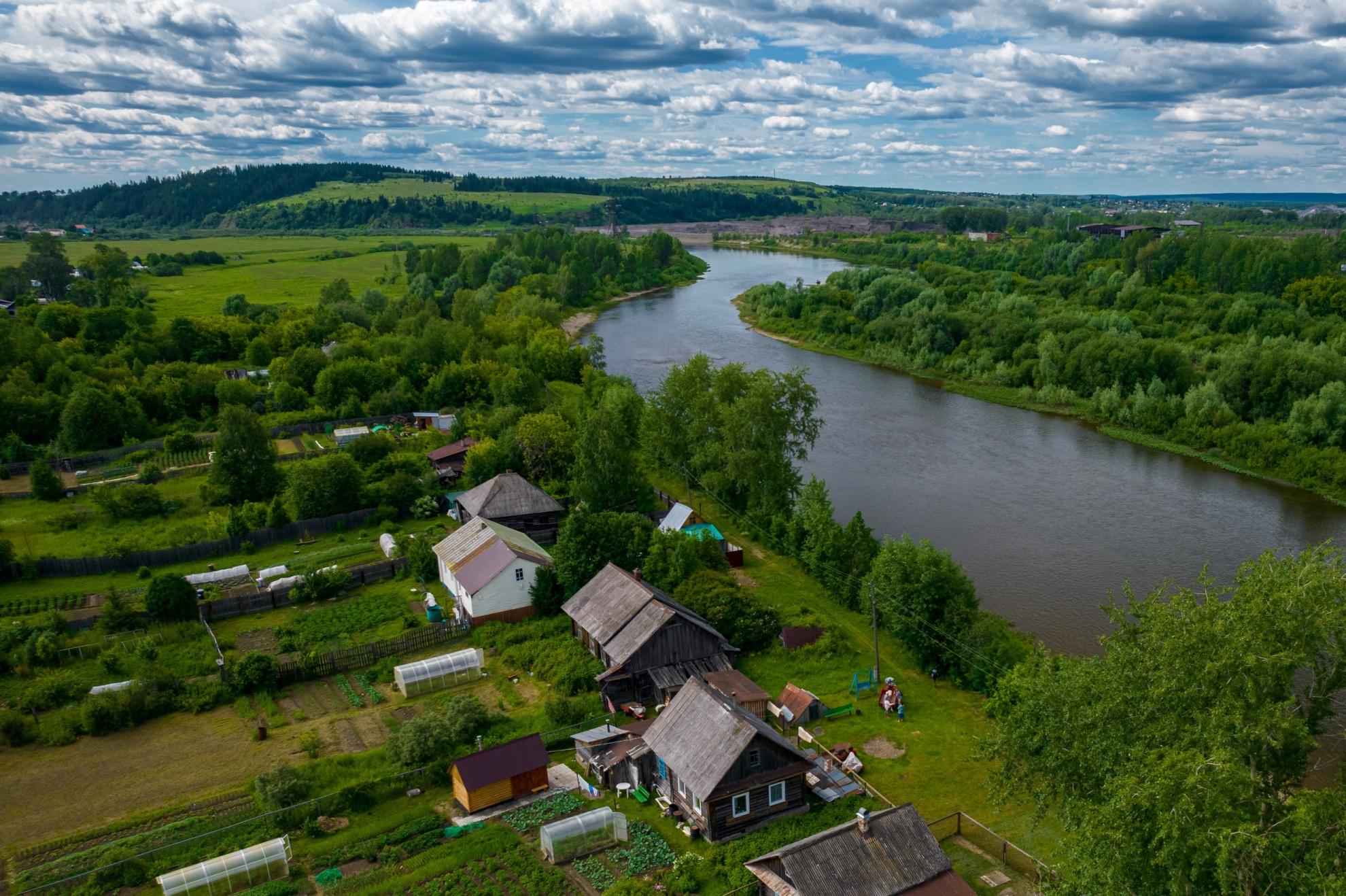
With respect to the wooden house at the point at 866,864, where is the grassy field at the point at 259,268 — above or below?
above

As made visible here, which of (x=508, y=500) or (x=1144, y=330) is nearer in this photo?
(x=508, y=500)

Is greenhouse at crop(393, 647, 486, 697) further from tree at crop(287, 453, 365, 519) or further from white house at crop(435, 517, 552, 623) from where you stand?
tree at crop(287, 453, 365, 519)

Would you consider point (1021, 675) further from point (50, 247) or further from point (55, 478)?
point (50, 247)

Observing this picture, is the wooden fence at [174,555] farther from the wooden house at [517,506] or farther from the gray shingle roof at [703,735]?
the gray shingle roof at [703,735]

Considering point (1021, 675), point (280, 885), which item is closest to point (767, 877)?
point (1021, 675)

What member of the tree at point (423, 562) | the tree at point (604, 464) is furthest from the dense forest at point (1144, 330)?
the tree at point (423, 562)

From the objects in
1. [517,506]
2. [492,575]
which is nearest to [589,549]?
[492,575]

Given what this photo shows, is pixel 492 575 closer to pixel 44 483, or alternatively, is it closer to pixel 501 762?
pixel 501 762
